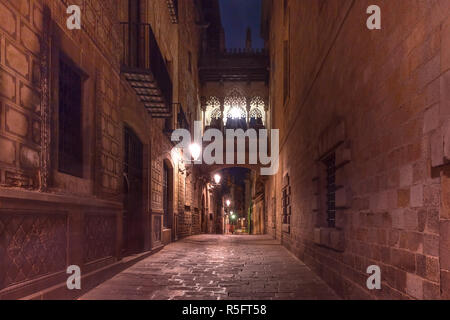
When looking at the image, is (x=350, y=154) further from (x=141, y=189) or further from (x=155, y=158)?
(x=155, y=158)

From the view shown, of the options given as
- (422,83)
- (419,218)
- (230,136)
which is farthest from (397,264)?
(230,136)

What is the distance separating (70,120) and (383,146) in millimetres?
4076

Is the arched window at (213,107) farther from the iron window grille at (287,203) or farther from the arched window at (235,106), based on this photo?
the iron window grille at (287,203)

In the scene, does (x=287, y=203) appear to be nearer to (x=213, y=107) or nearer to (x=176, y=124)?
(x=176, y=124)

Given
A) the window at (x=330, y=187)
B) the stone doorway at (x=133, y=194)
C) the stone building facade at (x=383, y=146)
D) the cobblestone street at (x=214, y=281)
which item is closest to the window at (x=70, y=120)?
the cobblestone street at (x=214, y=281)

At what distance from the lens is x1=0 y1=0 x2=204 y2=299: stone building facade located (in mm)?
3279

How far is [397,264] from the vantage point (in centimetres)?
301

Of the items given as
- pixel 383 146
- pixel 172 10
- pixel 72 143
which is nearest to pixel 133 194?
pixel 72 143

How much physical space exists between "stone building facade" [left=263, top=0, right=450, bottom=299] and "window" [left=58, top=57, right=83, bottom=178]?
376 cm

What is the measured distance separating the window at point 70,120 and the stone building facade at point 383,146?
12.3 feet

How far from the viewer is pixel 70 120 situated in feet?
16.0

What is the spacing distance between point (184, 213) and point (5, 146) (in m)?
12.7

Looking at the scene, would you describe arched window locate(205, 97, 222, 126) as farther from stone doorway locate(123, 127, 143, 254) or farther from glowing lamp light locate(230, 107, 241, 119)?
stone doorway locate(123, 127, 143, 254)

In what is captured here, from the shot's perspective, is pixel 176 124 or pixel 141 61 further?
pixel 176 124
